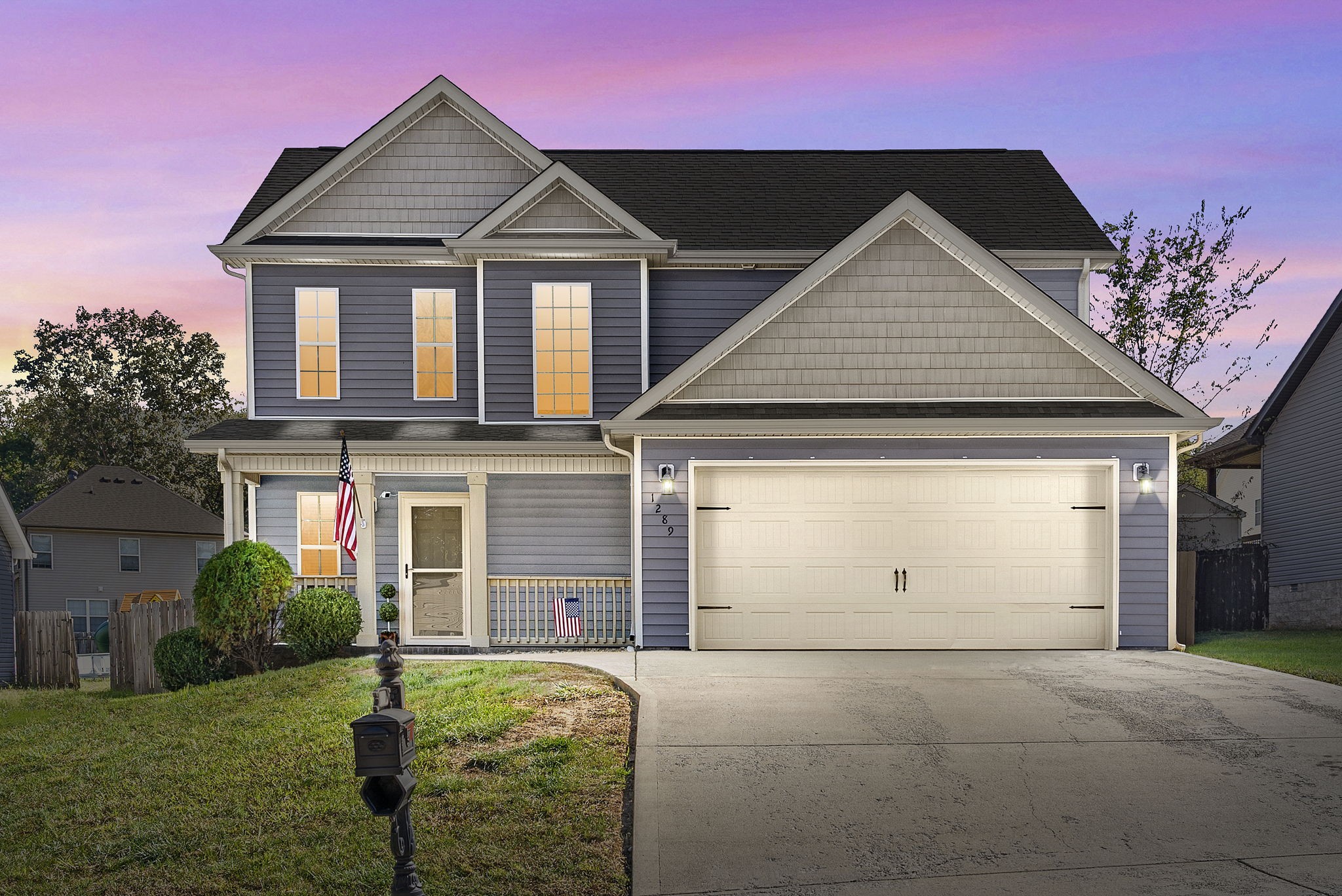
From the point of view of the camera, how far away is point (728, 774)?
758cm

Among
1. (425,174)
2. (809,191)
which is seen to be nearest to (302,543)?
(425,174)

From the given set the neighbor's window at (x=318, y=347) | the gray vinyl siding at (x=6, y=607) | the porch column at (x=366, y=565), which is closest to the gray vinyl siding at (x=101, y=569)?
the gray vinyl siding at (x=6, y=607)

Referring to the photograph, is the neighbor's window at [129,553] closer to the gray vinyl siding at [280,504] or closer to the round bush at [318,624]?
the gray vinyl siding at [280,504]

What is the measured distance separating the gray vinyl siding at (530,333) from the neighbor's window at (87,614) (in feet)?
74.8

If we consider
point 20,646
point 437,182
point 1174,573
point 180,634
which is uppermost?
point 437,182

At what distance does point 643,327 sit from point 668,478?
356 cm

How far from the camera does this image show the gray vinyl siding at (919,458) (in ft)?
43.2

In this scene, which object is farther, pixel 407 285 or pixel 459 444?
pixel 407 285

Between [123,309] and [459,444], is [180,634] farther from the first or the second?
[123,309]

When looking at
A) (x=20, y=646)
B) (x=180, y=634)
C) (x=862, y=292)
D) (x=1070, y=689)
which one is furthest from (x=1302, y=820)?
(x=20, y=646)

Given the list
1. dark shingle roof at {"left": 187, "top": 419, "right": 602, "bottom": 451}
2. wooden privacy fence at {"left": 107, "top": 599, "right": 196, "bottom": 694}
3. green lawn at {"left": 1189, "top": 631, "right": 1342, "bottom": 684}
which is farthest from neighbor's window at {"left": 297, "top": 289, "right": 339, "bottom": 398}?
green lawn at {"left": 1189, "top": 631, "right": 1342, "bottom": 684}

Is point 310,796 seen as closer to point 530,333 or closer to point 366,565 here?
point 366,565

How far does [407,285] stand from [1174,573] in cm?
1222

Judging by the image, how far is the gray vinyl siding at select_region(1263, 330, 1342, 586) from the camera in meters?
20.8
